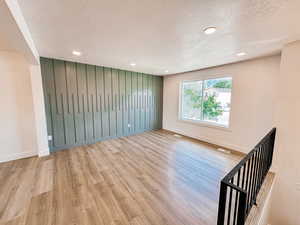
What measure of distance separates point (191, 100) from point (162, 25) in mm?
3343

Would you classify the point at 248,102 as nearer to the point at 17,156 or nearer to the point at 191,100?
the point at 191,100

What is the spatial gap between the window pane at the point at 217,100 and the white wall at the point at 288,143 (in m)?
1.30

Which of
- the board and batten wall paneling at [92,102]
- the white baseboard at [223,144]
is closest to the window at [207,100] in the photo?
the white baseboard at [223,144]

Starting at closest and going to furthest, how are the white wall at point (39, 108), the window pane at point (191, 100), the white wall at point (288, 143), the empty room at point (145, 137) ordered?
1. the empty room at point (145, 137)
2. the white wall at point (288, 143)
3. the white wall at point (39, 108)
4. the window pane at point (191, 100)

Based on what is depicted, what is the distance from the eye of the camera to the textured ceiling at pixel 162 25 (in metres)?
1.26

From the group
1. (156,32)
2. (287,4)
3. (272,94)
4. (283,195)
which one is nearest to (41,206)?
(156,32)

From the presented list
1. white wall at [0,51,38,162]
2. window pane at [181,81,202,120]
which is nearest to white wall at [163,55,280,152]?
window pane at [181,81,202,120]

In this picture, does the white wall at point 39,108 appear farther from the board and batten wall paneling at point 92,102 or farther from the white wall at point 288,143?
the white wall at point 288,143

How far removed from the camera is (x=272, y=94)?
275cm

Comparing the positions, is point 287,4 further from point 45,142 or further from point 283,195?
point 45,142

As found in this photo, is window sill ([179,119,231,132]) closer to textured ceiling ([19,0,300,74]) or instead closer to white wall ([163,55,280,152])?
white wall ([163,55,280,152])

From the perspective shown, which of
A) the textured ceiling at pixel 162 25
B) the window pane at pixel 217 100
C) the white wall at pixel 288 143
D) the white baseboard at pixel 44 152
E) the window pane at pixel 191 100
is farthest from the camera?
the window pane at pixel 191 100

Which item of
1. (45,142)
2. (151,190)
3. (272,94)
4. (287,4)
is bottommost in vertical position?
(151,190)

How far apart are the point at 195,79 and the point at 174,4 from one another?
327 cm
